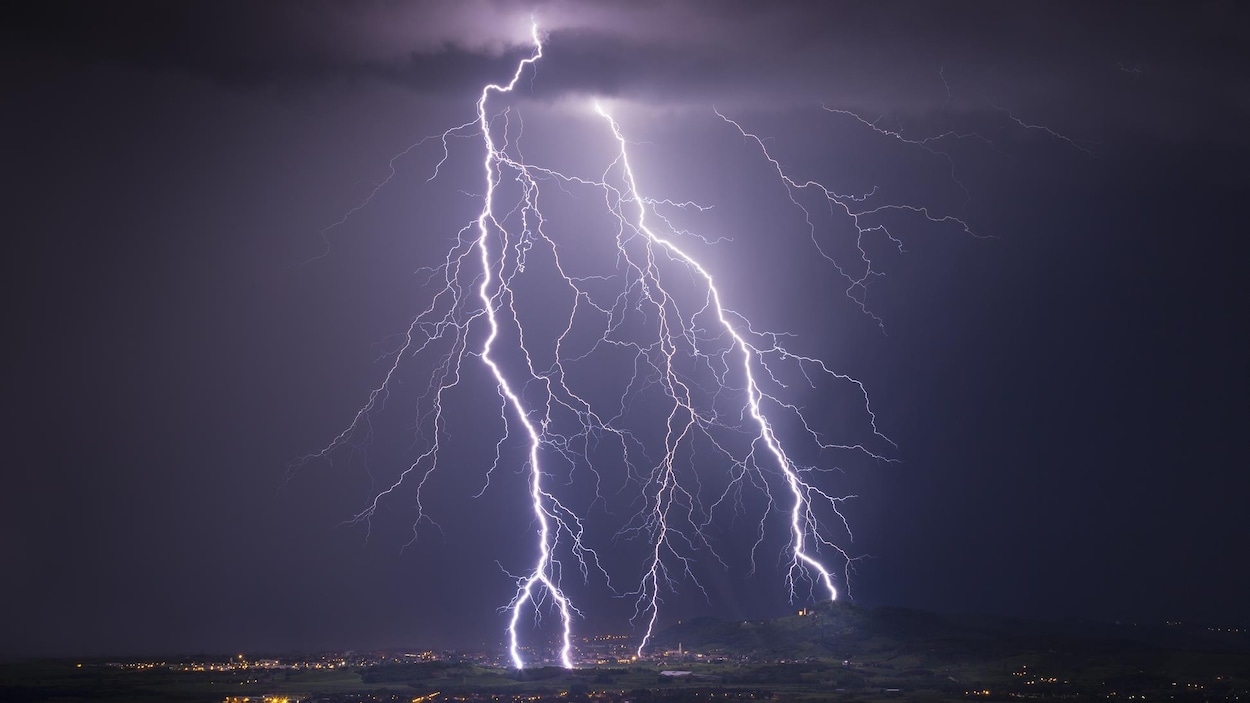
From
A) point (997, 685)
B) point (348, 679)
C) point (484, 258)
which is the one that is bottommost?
point (997, 685)

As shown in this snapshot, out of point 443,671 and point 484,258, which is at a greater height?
point 484,258

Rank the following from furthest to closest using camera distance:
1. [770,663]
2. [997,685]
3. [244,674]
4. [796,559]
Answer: [770,663] < [244,674] < [997,685] < [796,559]

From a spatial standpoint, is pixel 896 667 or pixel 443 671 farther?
pixel 896 667

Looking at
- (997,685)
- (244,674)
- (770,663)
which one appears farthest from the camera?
(770,663)

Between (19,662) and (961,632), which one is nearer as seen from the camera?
(19,662)

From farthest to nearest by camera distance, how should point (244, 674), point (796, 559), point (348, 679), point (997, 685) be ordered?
1. point (244, 674)
2. point (348, 679)
3. point (997, 685)
4. point (796, 559)

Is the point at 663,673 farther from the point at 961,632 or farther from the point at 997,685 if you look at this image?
the point at 961,632

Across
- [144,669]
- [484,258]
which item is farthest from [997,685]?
[144,669]

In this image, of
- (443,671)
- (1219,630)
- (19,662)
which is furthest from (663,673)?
(1219,630)

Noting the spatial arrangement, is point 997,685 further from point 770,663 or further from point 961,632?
point 961,632
